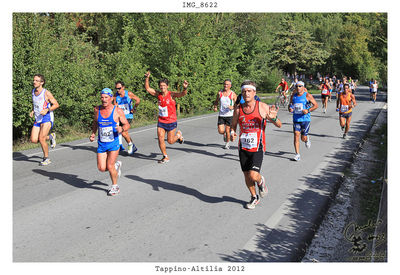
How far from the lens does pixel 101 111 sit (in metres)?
6.94

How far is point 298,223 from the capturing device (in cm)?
588

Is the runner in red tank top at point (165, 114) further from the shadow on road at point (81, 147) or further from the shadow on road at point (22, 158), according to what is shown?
the shadow on road at point (22, 158)

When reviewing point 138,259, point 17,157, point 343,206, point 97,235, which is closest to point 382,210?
point 343,206

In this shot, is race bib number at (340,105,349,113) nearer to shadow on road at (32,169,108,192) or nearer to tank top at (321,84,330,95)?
shadow on road at (32,169,108,192)

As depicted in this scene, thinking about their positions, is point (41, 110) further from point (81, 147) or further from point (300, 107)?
point (300, 107)

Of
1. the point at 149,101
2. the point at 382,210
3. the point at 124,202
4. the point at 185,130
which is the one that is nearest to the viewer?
the point at 382,210

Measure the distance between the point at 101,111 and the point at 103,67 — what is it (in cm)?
1075

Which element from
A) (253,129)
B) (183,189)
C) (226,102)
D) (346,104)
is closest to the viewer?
(253,129)

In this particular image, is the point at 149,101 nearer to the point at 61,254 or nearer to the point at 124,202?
the point at 124,202

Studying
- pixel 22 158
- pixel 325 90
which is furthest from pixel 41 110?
pixel 325 90

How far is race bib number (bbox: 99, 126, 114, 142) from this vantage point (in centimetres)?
688

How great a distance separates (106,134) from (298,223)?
3.56 meters

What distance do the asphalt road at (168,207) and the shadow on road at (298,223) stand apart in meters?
0.01

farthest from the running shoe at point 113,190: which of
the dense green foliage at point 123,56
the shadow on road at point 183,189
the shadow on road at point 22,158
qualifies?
the dense green foliage at point 123,56
